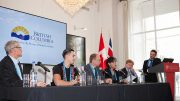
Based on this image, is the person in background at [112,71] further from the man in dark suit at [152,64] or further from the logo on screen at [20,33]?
the logo on screen at [20,33]

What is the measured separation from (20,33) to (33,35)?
0.38 m

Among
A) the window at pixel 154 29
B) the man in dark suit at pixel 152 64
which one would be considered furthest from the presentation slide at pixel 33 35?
the window at pixel 154 29

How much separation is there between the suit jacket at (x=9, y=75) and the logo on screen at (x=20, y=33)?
2.84 metres

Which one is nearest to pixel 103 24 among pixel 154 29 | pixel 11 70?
pixel 154 29

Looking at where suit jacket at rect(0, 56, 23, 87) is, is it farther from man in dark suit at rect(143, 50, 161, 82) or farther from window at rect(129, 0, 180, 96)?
window at rect(129, 0, 180, 96)

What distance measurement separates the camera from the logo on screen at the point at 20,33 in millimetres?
5375

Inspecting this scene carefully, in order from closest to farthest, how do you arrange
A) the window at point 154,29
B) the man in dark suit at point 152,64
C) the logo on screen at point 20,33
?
the logo on screen at point 20,33, the man in dark suit at point 152,64, the window at point 154,29

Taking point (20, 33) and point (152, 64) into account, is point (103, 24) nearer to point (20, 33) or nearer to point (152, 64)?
point (152, 64)

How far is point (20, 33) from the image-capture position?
5.48 m

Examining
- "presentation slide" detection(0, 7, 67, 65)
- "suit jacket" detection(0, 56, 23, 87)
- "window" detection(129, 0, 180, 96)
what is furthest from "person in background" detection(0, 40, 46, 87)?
"window" detection(129, 0, 180, 96)

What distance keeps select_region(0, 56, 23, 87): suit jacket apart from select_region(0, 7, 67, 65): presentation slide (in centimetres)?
259

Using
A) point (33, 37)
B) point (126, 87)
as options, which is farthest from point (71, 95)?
point (33, 37)

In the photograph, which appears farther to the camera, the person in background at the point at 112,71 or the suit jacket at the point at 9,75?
the person in background at the point at 112,71

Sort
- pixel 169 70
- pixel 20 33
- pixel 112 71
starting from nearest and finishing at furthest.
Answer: pixel 169 70 < pixel 112 71 < pixel 20 33
